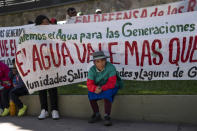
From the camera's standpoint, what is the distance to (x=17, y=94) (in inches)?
233

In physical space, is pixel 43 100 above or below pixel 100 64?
below

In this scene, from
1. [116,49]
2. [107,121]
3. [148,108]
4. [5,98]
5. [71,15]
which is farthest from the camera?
[71,15]

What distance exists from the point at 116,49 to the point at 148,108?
1236 mm

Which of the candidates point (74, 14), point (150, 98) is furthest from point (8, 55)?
point (150, 98)

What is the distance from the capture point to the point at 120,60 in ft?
17.3

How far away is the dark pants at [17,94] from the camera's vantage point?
5.81 metres

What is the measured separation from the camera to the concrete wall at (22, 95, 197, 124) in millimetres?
4523

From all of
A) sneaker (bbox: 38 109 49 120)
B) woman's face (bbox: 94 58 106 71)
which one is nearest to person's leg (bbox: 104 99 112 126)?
woman's face (bbox: 94 58 106 71)

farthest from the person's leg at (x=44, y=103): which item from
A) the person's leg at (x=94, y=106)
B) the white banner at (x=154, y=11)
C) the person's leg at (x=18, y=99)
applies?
the white banner at (x=154, y=11)

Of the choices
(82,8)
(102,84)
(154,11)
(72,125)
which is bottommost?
(72,125)

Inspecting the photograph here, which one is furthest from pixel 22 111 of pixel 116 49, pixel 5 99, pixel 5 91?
pixel 116 49

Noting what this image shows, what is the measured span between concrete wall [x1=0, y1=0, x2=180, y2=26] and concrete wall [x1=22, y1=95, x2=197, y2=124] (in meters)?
7.18

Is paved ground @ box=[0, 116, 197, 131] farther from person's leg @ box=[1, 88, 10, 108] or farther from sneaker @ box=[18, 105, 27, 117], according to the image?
person's leg @ box=[1, 88, 10, 108]

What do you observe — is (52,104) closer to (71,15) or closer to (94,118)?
(94,118)
